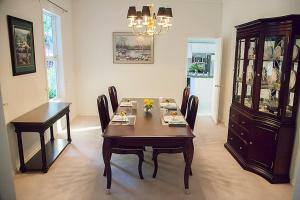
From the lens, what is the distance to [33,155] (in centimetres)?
351

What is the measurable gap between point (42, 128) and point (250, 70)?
290 cm

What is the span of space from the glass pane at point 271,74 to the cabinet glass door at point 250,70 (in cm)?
16

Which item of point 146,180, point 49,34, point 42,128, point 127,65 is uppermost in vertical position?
point 49,34

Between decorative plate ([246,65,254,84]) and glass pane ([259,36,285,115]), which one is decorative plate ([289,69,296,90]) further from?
decorative plate ([246,65,254,84])

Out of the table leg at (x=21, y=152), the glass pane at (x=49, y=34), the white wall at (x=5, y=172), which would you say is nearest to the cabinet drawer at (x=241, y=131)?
the white wall at (x=5, y=172)

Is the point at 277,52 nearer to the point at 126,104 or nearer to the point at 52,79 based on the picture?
the point at 126,104

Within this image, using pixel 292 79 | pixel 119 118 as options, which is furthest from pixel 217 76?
pixel 119 118

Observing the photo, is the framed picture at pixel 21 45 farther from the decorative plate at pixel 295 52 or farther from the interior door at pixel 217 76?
the interior door at pixel 217 76

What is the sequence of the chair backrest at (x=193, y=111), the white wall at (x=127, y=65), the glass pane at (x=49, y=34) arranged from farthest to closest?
the white wall at (x=127, y=65)
the glass pane at (x=49, y=34)
the chair backrest at (x=193, y=111)

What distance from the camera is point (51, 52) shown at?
4.55 metres

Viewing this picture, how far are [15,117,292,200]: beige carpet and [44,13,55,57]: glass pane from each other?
1966mm

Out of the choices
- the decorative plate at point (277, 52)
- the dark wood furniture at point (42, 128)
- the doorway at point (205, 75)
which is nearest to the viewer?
the decorative plate at point (277, 52)

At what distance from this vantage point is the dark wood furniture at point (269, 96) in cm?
270

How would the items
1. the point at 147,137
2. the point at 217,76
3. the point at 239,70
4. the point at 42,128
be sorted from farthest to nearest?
the point at 217,76
the point at 239,70
the point at 42,128
the point at 147,137
